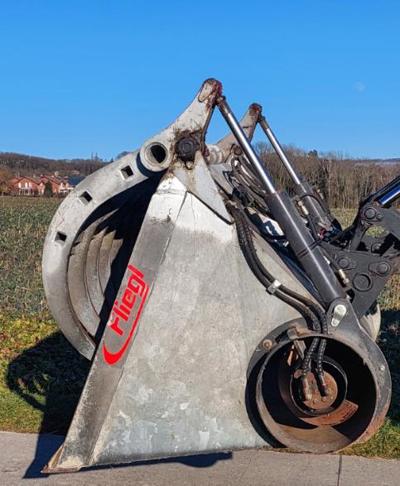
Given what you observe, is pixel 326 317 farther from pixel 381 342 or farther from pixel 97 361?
pixel 381 342

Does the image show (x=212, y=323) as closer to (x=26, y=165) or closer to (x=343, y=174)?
(x=343, y=174)

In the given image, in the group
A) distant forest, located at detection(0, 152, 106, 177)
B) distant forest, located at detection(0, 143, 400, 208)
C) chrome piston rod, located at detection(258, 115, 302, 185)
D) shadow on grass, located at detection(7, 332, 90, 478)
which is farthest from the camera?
distant forest, located at detection(0, 152, 106, 177)

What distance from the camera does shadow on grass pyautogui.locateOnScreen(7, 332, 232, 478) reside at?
4594mm

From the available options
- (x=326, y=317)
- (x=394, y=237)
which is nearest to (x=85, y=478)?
(x=326, y=317)

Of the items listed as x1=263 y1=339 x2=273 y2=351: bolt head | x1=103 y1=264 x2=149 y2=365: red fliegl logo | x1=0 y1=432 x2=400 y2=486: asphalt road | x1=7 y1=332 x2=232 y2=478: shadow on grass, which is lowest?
x1=0 y1=432 x2=400 y2=486: asphalt road

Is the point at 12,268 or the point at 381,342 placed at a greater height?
the point at 12,268

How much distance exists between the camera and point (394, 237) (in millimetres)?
3463

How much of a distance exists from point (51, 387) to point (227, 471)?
2002 millimetres

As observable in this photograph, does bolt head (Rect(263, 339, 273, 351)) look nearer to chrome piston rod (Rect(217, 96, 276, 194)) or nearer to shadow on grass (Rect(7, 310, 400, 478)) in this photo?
chrome piston rod (Rect(217, 96, 276, 194))

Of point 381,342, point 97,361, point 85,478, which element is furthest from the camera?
point 381,342

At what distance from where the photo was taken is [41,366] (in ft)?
21.6

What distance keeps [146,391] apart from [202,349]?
30 cm

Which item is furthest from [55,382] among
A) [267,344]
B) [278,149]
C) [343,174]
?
[343,174]

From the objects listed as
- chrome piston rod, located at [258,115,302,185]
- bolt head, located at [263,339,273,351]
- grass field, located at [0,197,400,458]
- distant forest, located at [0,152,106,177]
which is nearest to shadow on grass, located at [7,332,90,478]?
grass field, located at [0,197,400,458]
